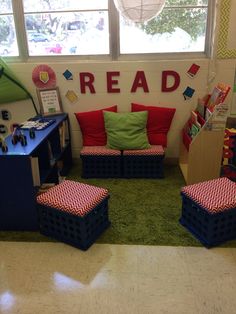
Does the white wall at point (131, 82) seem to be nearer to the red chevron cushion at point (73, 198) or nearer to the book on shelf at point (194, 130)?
the book on shelf at point (194, 130)

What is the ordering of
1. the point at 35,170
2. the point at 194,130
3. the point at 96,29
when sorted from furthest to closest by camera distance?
the point at 96,29, the point at 194,130, the point at 35,170

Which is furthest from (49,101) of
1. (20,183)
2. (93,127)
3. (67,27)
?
(20,183)

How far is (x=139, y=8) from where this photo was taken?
6.68 ft

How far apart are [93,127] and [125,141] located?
17.4 inches

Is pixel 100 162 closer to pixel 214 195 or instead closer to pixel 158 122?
pixel 158 122

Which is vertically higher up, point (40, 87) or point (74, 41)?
point (74, 41)

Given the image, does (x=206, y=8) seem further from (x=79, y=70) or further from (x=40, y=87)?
(x=40, y=87)

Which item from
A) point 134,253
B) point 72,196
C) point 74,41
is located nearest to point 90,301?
point 134,253

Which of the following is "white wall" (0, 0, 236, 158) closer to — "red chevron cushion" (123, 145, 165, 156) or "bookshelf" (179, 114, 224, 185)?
"red chevron cushion" (123, 145, 165, 156)

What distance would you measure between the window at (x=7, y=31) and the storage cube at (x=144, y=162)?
1.71m

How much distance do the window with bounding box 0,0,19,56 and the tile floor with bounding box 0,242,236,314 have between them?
7.16 ft

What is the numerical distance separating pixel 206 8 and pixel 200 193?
2.02 meters

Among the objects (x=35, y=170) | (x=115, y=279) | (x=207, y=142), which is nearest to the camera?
(x=115, y=279)

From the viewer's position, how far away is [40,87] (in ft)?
10.9
